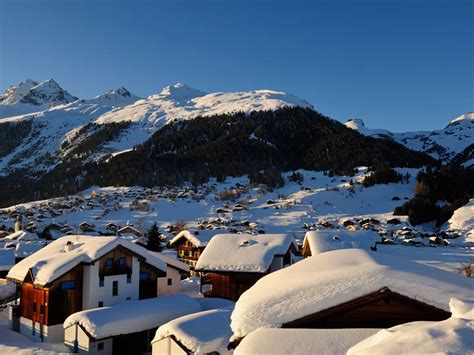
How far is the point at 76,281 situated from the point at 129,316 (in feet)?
17.3

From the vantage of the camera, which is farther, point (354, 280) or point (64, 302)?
point (64, 302)

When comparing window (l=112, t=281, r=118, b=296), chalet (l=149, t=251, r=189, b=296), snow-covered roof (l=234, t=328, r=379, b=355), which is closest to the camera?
snow-covered roof (l=234, t=328, r=379, b=355)

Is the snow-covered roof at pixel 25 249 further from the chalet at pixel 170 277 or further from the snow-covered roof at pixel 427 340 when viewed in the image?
the snow-covered roof at pixel 427 340

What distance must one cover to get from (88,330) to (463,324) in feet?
60.4

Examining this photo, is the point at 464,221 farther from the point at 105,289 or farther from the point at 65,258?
the point at 65,258

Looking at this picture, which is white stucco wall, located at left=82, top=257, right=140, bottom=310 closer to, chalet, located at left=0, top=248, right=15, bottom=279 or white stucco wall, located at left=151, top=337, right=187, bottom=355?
white stucco wall, located at left=151, top=337, right=187, bottom=355

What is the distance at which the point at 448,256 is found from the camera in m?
49.3

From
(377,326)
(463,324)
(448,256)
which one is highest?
(463,324)

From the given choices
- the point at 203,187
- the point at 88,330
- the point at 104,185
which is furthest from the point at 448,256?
the point at 104,185

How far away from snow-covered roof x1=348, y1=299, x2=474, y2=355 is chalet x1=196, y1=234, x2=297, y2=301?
22584mm

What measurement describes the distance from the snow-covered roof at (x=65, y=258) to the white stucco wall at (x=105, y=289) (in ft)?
2.33

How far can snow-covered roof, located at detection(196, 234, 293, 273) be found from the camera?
30094mm

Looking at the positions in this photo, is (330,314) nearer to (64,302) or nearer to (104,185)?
(64,302)

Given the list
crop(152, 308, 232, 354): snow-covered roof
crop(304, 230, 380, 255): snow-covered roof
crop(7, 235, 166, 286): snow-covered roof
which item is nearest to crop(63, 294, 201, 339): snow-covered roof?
crop(7, 235, 166, 286): snow-covered roof
